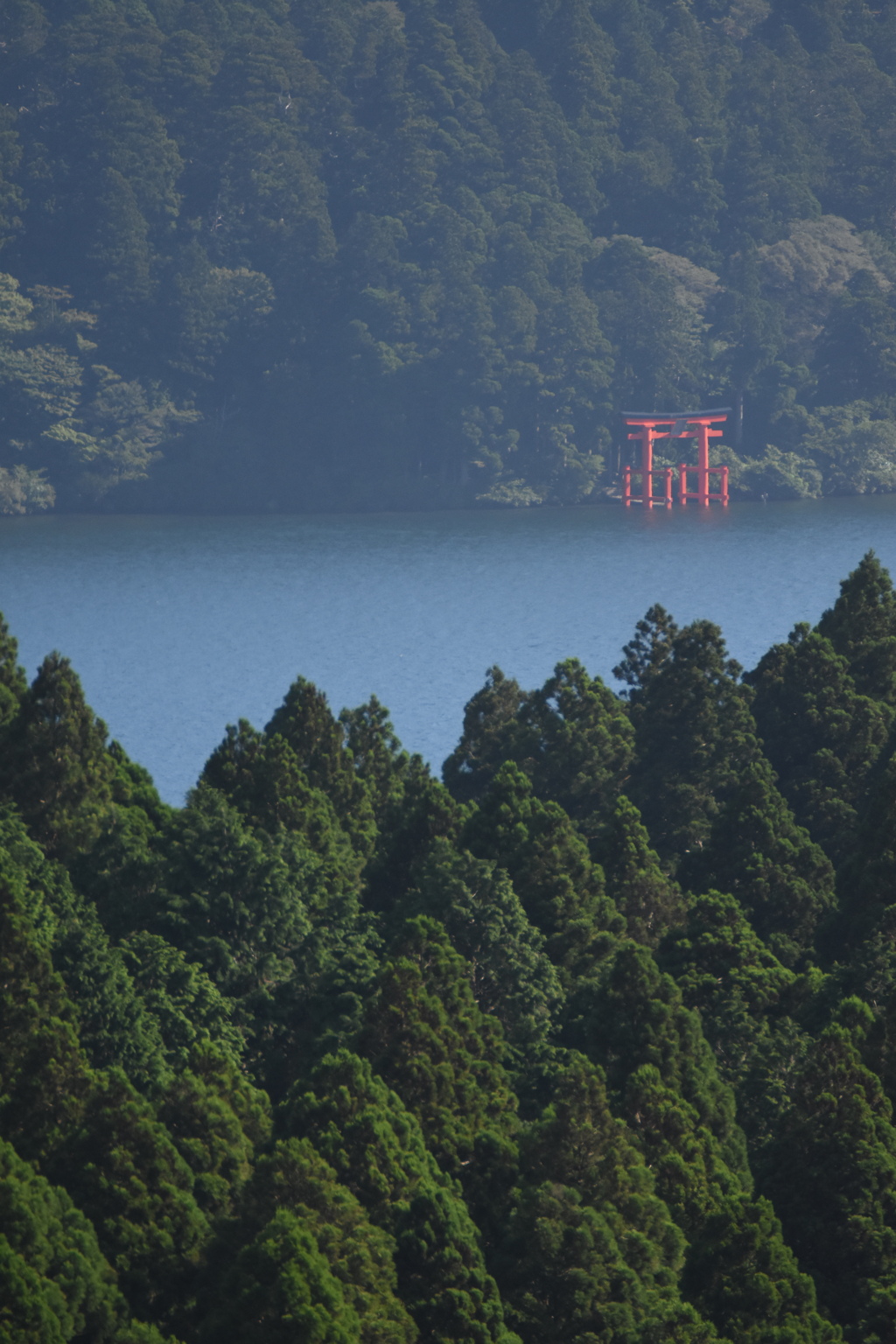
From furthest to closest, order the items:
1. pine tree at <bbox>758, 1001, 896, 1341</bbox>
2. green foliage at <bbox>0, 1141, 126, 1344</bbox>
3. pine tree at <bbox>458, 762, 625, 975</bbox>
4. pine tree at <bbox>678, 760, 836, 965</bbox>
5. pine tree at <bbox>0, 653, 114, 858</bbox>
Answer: pine tree at <bbox>0, 653, 114, 858</bbox>
pine tree at <bbox>678, 760, 836, 965</bbox>
pine tree at <bbox>458, 762, 625, 975</bbox>
pine tree at <bbox>758, 1001, 896, 1341</bbox>
green foliage at <bbox>0, 1141, 126, 1344</bbox>

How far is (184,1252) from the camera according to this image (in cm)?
2011

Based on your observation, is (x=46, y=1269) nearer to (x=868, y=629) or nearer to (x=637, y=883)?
(x=637, y=883)

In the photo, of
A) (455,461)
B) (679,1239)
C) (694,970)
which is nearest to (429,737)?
(694,970)

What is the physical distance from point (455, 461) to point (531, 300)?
8830mm

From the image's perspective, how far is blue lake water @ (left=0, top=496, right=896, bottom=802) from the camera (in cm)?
5828

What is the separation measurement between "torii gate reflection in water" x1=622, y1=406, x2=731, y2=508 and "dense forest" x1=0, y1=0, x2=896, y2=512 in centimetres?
174

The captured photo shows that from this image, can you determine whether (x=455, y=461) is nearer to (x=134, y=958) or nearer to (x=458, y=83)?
(x=458, y=83)

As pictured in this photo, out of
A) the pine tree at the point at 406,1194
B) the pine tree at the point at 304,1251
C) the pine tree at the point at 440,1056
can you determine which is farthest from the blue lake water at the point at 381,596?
the pine tree at the point at 304,1251

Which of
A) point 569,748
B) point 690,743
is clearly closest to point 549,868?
point 569,748

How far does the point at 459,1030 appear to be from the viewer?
23.4m

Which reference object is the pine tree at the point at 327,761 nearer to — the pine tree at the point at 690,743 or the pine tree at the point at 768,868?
the pine tree at the point at 690,743

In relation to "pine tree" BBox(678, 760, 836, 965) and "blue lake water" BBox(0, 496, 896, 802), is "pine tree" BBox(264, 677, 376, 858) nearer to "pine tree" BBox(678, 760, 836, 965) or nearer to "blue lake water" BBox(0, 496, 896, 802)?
"pine tree" BBox(678, 760, 836, 965)

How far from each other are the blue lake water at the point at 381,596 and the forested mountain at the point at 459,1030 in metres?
15.5

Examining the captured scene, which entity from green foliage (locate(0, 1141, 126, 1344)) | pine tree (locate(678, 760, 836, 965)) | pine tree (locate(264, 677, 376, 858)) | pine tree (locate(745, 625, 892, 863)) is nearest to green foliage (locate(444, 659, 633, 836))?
pine tree (locate(745, 625, 892, 863))
